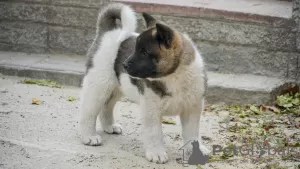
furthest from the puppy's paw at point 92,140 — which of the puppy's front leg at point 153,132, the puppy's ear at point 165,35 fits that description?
the puppy's ear at point 165,35

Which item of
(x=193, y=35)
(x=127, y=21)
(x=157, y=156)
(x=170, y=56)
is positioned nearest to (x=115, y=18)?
(x=127, y=21)

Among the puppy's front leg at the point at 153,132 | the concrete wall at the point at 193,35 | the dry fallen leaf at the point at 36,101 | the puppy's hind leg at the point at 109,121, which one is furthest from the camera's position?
the concrete wall at the point at 193,35

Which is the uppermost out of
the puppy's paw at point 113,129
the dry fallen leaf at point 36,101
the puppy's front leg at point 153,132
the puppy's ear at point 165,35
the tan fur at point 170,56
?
the puppy's ear at point 165,35

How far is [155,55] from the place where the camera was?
5309 mm

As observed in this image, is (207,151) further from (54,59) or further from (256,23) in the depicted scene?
(54,59)

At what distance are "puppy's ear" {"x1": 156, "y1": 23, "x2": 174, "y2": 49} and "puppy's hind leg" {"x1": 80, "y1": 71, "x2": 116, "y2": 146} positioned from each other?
87 cm

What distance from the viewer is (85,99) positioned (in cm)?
606

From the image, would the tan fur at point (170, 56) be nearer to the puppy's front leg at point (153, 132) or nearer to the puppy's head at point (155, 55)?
the puppy's head at point (155, 55)

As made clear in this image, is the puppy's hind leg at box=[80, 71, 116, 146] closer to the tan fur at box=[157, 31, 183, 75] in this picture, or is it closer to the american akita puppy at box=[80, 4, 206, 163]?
the american akita puppy at box=[80, 4, 206, 163]

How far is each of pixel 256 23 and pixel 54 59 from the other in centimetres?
266

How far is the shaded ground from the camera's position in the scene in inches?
220

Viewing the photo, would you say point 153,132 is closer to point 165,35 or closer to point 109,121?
point 165,35

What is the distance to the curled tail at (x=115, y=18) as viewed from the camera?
5.96m

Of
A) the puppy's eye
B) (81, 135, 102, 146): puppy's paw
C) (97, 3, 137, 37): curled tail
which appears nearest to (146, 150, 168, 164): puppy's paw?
(81, 135, 102, 146): puppy's paw
